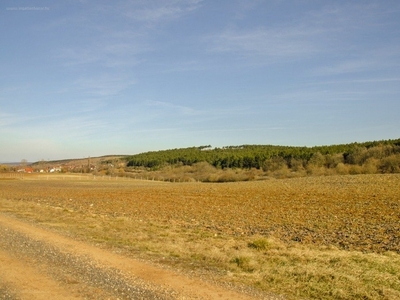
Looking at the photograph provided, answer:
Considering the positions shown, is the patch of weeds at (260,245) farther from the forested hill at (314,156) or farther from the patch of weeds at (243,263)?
the forested hill at (314,156)

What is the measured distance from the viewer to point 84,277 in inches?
361

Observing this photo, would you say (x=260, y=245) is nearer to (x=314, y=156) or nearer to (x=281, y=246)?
(x=281, y=246)

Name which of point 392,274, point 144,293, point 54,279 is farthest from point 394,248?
point 54,279

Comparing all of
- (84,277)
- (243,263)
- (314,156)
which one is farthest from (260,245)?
(314,156)

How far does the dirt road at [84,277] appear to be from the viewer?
26.1 feet

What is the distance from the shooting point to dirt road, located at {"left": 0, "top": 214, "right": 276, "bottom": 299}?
313 inches

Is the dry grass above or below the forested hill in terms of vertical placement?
below

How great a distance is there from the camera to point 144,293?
8.02 metres

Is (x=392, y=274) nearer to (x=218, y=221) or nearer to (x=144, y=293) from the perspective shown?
(x=144, y=293)

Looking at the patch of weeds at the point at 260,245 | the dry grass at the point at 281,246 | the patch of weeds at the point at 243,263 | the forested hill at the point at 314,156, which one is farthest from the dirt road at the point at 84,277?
the forested hill at the point at 314,156

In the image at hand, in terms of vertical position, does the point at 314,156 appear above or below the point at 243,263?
above

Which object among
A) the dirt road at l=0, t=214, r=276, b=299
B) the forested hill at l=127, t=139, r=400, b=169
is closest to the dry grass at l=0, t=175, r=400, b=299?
the dirt road at l=0, t=214, r=276, b=299

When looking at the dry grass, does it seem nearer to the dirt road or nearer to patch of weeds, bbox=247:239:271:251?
patch of weeds, bbox=247:239:271:251

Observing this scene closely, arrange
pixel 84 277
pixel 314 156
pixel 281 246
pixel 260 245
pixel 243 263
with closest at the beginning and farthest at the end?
pixel 84 277 < pixel 243 263 < pixel 260 245 < pixel 281 246 < pixel 314 156
